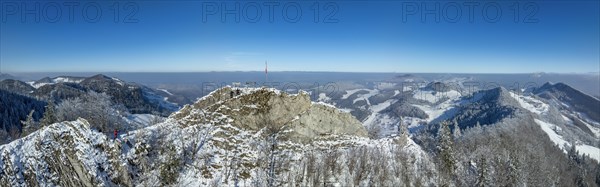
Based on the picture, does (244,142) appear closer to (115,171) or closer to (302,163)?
(302,163)

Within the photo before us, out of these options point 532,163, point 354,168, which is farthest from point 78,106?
point 532,163

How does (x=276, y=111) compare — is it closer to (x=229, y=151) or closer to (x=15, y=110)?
(x=229, y=151)

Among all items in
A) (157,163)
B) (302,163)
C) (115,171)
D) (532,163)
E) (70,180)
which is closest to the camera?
(70,180)

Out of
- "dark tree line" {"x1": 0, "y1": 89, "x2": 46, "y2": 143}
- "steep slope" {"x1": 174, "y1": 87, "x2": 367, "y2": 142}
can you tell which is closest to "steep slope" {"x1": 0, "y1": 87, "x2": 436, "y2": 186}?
"steep slope" {"x1": 174, "y1": 87, "x2": 367, "y2": 142}

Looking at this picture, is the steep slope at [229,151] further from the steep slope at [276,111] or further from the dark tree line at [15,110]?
the dark tree line at [15,110]

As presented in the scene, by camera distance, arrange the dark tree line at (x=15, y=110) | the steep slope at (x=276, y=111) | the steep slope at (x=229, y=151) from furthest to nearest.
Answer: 1. the dark tree line at (x=15, y=110)
2. the steep slope at (x=276, y=111)
3. the steep slope at (x=229, y=151)

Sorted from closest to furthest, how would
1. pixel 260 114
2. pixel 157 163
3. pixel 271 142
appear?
pixel 157 163
pixel 271 142
pixel 260 114

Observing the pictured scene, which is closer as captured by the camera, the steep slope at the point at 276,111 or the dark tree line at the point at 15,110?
the steep slope at the point at 276,111

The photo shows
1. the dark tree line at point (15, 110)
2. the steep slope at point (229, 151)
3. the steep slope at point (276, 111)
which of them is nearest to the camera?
the steep slope at point (229, 151)

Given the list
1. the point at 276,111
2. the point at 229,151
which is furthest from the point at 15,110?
the point at 229,151

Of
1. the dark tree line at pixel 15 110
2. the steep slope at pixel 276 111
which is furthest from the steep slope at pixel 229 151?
the dark tree line at pixel 15 110

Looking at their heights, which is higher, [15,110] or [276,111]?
[276,111]
